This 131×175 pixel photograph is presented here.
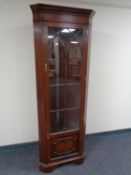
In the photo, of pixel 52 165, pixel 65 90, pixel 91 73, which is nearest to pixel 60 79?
pixel 65 90

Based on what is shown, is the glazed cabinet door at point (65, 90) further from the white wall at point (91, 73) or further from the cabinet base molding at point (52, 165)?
the white wall at point (91, 73)

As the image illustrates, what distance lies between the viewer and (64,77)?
2223 mm

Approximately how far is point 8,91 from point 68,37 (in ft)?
3.69

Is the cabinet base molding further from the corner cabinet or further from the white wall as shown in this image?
the white wall

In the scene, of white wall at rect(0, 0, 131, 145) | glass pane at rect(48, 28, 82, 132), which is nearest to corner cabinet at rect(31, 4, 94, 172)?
glass pane at rect(48, 28, 82, 132)

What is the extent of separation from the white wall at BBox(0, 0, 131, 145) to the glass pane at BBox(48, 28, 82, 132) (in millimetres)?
495

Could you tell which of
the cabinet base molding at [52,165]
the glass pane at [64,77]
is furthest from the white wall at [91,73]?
the cabinet base molding at [52,165]

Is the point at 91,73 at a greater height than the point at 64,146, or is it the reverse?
the point at 91,73

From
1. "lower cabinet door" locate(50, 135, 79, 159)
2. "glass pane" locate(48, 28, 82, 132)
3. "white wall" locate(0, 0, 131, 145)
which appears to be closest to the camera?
"glass pane" locate(48, 28, 82, 132)

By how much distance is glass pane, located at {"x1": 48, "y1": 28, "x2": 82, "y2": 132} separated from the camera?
201 cm

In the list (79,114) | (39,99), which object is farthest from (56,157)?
(39,99)

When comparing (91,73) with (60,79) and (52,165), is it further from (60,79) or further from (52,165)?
(52,165)

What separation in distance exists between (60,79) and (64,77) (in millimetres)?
64

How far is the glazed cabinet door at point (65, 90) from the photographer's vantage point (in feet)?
6.61
